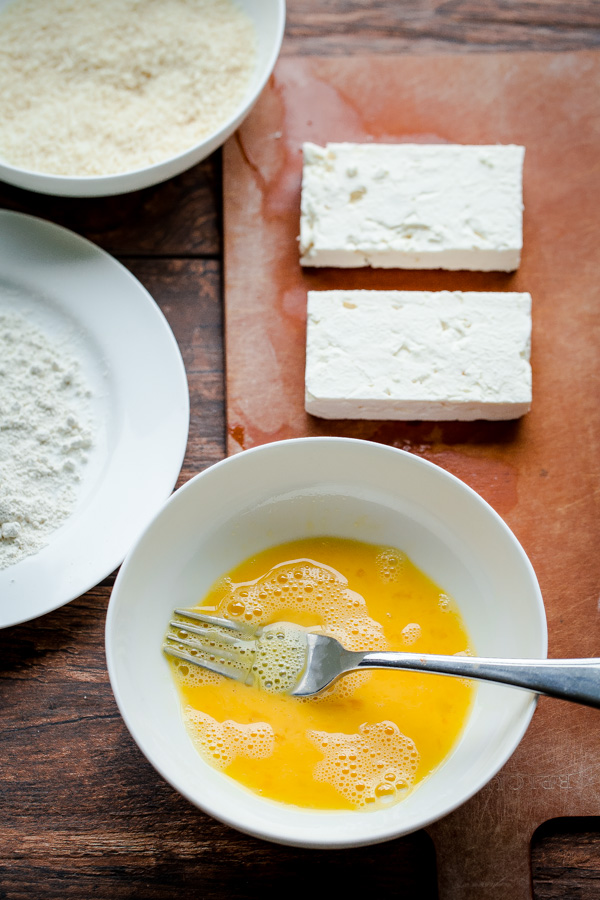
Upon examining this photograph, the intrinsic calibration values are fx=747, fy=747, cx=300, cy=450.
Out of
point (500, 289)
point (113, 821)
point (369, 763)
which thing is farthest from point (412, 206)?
point (113, 821)

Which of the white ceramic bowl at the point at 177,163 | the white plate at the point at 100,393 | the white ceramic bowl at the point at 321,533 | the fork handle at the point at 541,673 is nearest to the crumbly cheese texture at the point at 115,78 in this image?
the white ceramic bowl at the point at 177,163

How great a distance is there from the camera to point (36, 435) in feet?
3.97

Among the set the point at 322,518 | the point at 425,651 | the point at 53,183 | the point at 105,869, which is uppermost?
the point at 53,183

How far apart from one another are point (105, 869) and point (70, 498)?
0.57 m

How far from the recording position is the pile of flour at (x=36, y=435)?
1.17 meters

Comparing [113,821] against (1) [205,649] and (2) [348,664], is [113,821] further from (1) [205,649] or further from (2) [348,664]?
(2) [348,664]

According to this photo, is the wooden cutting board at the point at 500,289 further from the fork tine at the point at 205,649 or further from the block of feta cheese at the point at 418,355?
the fork tine at the point at 205,649

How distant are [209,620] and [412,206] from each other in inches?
30.8

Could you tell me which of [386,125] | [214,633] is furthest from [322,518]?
[386,125]

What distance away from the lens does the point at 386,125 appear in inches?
54.8

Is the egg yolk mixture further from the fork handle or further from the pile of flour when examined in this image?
the pile of flour

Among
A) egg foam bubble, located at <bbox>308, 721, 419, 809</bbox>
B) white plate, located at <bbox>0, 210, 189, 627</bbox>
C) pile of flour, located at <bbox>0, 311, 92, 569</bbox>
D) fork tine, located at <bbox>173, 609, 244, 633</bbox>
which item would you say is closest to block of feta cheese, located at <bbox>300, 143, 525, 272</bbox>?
white plate, located at <bbox>0, 210, 189, 627</bbox>

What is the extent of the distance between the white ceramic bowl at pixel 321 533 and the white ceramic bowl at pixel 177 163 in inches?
20.6

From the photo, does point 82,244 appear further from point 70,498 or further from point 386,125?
point 386,125
